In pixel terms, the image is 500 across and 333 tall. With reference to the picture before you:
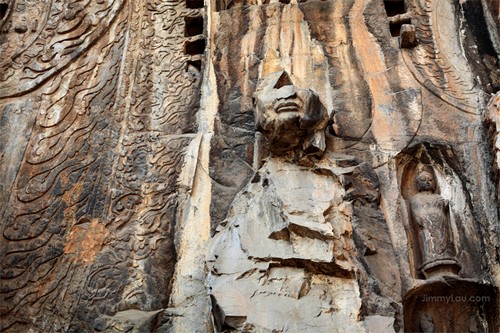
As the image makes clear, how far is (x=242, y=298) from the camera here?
5234 millimetres

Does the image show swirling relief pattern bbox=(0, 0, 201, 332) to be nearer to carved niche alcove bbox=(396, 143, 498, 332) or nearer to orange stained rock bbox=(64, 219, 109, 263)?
orange stained rock bbox=(64, 219, 109, 263)

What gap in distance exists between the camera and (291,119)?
229 inches

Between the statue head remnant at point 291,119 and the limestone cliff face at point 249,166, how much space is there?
1 cm

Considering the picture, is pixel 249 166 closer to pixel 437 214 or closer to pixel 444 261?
pixel 437 214

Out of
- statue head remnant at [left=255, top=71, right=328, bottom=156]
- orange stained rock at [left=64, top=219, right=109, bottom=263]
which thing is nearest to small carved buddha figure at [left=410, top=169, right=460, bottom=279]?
statue head remnant at [left=255, top=71, right=328, bottom=156]

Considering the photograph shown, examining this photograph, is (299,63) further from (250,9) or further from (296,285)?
(296,285)

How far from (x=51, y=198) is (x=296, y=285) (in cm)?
224

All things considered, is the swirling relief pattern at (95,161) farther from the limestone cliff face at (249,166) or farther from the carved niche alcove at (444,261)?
the carved niche alcove at (444,261)

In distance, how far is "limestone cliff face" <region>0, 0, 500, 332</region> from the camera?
218 inches

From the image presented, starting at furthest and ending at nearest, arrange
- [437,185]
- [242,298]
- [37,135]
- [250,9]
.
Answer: [250,9]
[37,135]
[437,185]
[242,298]

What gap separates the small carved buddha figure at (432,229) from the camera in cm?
567

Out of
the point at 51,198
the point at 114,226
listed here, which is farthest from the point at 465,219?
the point at 51,198

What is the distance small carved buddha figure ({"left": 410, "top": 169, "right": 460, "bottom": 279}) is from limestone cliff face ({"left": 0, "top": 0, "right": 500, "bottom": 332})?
1cm

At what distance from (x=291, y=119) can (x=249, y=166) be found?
0.73 meters
